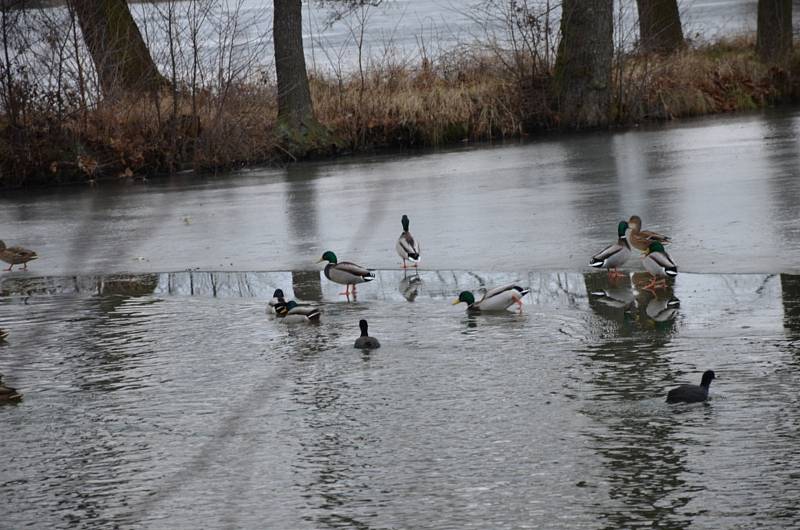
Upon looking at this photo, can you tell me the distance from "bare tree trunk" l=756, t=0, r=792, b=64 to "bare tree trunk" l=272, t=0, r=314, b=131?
1026 centimetres

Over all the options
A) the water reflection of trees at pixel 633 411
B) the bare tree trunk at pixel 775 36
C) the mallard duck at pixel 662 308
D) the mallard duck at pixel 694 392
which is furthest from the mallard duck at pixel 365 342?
the bare tree trunk at pixel 775 36

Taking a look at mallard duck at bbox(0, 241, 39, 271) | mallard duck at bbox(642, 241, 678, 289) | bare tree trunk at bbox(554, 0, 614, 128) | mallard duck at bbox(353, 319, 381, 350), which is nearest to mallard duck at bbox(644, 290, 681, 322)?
mallard duck at bbox(642, 241, 678, 289)

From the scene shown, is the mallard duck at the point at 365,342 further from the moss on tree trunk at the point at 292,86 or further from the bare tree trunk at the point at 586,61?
the bare tree trunk at the point at 586,61

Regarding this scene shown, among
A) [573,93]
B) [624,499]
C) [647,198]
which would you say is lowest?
[624,499]

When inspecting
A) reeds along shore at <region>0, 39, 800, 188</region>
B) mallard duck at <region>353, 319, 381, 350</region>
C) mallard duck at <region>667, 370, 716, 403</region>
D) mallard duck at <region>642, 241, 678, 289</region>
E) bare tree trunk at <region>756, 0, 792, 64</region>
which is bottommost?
mallard duck at <region>667, 370, 716, 403</region>

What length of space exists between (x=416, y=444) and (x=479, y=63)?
1847cm

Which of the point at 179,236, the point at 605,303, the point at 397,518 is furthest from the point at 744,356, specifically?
the point at 179,236

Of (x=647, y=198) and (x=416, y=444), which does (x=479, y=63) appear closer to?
(x=647, y=198)

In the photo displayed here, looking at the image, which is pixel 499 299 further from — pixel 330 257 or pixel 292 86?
pixel 292 86

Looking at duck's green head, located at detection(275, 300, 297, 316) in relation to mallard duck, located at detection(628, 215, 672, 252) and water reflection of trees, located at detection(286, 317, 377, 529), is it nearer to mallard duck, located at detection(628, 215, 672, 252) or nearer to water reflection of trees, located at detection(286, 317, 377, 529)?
water reflection of trees, located at detection(286, 317, 377, 529)

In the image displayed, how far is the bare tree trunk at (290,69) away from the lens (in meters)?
22.6

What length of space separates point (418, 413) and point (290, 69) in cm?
1575

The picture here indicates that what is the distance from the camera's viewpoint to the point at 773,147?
18422mm

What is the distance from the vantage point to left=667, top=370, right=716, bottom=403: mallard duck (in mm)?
7344
